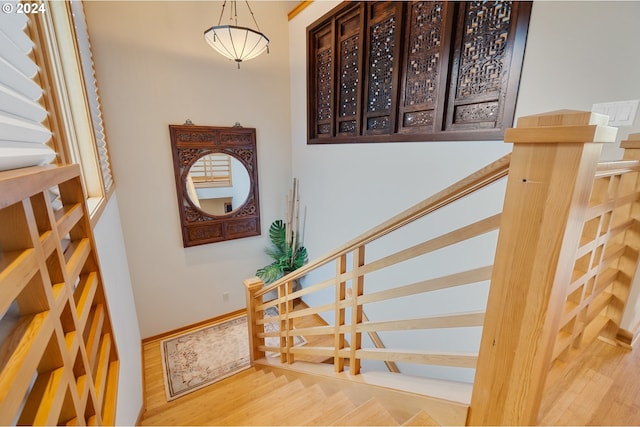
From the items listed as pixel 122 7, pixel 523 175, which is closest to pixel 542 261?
pixel 523 175

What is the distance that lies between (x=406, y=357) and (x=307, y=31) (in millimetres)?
3299

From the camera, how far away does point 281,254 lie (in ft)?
12.1

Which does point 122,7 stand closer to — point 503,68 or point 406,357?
point 503,68

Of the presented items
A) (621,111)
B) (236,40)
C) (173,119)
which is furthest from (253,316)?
(621,111)

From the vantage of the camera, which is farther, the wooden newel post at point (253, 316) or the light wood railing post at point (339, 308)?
the wooden newel post at point (253, 316)

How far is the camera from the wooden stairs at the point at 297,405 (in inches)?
41.9

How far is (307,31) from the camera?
9.62 feet

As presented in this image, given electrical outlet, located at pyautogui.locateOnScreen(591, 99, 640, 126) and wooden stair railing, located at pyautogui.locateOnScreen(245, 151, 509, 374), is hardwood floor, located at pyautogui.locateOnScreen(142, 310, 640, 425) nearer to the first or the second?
wooden stair railing, located at pyautogui.locateOnScreen(245, 151, 509, 374)

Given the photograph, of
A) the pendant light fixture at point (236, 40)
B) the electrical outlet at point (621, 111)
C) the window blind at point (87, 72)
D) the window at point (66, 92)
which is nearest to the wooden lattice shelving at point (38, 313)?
the window at point (66, 92)

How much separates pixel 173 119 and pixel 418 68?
8.36ft

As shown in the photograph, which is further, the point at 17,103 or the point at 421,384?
the point at 421,384

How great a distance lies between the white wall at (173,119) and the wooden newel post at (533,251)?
10.4 ft

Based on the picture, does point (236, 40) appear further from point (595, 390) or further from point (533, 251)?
point (595, 390)

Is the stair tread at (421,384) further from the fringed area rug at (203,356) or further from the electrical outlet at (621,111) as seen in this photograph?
the fringed area rug at (203,356)
